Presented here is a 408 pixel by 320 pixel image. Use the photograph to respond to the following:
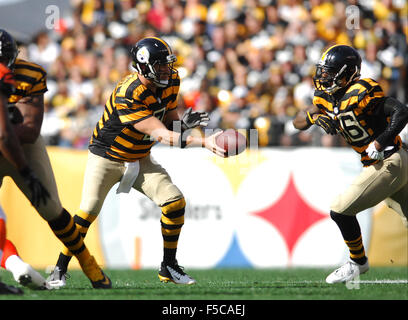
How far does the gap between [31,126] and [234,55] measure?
637 centimetres

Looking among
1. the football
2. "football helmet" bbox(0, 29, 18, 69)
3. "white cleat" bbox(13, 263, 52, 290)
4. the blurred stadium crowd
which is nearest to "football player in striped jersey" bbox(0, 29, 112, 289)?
"football helmet" bbox(0, 29, 18, 69)

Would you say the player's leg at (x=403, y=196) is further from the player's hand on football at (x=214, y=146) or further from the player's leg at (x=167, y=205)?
the player's leg at (x=167, y=205)

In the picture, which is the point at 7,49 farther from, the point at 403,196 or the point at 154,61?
the point at 403,196

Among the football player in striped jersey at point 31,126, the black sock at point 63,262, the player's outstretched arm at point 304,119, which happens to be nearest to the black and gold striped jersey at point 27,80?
the football player in striped jersey at point 31,126

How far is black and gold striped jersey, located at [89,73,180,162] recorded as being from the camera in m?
5.48

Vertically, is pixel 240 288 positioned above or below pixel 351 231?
below

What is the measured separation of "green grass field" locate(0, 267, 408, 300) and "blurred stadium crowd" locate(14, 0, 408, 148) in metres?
2.76

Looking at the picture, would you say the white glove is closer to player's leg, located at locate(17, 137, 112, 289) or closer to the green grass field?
the green grass field

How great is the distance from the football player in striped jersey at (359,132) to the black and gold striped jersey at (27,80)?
214 centimetres

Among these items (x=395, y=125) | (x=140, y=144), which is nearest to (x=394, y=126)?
(x=395, y=125)

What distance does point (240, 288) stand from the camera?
17.5 ft
